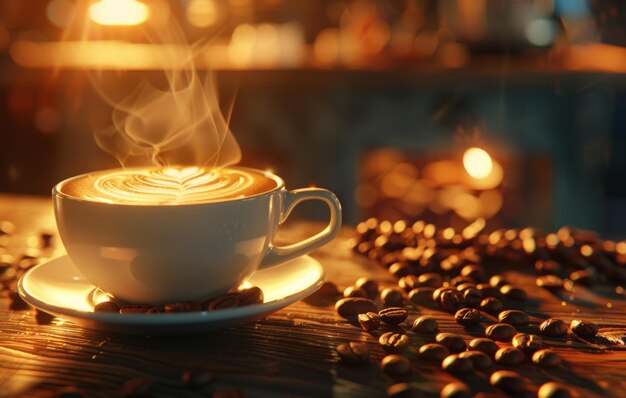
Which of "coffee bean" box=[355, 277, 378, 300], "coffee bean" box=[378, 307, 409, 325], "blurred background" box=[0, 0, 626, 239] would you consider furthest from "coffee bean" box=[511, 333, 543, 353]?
"blurred background" box=[0, 0, 626, 239]

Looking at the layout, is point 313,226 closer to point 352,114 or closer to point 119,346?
point 119,346

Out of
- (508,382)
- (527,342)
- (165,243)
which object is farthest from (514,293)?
(165,243)

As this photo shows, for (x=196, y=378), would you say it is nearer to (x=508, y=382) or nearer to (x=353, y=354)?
(x=353, y=354)

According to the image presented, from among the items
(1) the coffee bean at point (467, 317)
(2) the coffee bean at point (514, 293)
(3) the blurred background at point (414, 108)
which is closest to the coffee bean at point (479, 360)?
(1) the coffee bean at point (467, 317)

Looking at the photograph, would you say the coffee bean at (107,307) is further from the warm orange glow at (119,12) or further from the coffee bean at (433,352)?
the warm orange glow at (119,12)

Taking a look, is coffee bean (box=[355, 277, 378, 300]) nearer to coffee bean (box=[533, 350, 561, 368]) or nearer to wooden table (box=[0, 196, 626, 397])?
wooden table (box=[0, 196, 626, 397])

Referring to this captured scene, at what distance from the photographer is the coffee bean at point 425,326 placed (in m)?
0.77

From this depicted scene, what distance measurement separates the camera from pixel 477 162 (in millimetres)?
3457

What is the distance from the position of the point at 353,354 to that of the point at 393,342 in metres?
0.06

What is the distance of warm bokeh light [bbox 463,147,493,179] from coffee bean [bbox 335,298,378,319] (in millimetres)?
2693

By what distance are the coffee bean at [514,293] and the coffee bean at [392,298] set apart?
0.13 m

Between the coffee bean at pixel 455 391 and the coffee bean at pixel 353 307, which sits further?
the coffee bean at pixel 353 307

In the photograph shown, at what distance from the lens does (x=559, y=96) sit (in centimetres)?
328

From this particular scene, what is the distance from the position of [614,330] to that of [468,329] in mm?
159
